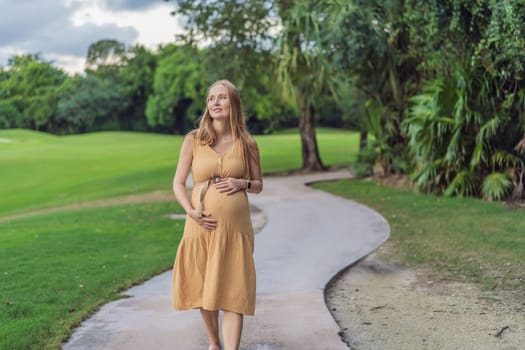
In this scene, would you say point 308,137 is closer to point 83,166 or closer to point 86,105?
point 83,166

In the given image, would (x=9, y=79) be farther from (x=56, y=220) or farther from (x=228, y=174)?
(x=228, y=174)

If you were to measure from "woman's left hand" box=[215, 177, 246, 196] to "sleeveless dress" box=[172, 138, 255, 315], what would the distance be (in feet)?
0.09

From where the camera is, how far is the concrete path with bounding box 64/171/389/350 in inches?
205

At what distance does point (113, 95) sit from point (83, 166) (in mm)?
31487

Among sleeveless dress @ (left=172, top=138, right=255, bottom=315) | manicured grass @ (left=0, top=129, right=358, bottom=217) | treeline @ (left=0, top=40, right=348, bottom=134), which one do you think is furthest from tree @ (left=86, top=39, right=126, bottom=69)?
sleeveless dress @ (left=172, top=138, right=255, bottom=315)

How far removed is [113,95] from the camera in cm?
6219

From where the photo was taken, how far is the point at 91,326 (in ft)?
18.4

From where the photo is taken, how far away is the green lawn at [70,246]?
236 inches

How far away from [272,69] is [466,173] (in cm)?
1006

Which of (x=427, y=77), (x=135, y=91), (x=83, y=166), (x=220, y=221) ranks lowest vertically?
(x=83, y=166)

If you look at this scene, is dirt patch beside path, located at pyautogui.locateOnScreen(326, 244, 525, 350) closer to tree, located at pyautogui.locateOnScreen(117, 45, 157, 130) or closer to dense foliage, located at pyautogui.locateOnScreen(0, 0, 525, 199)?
dense foliage, located at pyautogui.locateOnScreen(0, 0, 525, 199)

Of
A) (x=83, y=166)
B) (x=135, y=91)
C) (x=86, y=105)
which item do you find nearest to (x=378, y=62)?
(x=83, y=166)

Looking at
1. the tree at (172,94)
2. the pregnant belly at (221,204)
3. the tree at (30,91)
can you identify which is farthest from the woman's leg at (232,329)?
the tree at (172,94)

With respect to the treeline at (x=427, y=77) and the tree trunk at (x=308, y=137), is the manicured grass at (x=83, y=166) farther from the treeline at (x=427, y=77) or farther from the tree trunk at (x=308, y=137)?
the treeline at (x=427, y=77)
